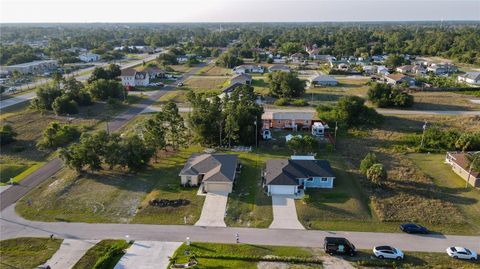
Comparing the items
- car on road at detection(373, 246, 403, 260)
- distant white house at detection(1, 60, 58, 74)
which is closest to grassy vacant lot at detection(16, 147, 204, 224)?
car on road at detection(373, 246, 403, 260)

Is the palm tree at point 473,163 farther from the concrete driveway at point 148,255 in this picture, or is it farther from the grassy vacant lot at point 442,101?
the grassy vacant lot at point 442,101

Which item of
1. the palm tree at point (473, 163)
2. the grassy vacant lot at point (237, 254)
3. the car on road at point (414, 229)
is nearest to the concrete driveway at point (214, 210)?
the grassy vacant lot at point (237, 254)

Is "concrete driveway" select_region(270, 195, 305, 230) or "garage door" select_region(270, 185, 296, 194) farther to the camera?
"garage door" select_region(270, 185, 296, 194)

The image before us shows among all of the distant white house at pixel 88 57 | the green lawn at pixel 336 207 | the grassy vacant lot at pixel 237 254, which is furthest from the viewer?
the distant white house at pixel 88 57

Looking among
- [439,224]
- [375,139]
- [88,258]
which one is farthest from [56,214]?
[375,139]

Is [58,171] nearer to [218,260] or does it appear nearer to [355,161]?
[218,260]

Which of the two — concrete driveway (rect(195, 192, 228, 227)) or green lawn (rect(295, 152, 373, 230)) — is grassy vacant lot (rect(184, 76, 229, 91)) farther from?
green lawn (rect(295, 152, 373, 230))
